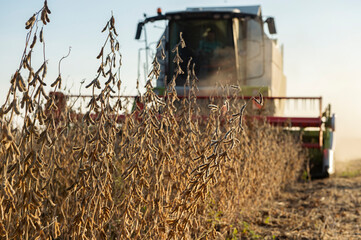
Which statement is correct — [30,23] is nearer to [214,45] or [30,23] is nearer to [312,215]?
[312,215]

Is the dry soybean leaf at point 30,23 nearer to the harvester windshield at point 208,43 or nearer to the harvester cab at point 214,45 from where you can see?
the harvester cab at point 214,45

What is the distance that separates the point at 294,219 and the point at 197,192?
118 inches

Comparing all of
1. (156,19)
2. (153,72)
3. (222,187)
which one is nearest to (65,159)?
(222,187)

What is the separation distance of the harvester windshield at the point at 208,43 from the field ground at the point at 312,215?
2737mm

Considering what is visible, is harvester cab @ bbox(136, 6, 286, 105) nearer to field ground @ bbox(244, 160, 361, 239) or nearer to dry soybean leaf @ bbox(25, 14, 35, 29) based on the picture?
field ground @ bbox(244, 160, 361, 239)

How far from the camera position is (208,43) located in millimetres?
8664

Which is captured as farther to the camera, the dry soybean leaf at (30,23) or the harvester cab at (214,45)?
the harvester cab at (214,45)

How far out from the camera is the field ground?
3.79m

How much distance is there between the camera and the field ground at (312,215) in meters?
3.79

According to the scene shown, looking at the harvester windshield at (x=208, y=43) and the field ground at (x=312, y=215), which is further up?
the harvester windshield at (x=208, y=43)

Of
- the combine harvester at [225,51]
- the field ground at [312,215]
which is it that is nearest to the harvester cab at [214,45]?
the combine harvester at [225,51]

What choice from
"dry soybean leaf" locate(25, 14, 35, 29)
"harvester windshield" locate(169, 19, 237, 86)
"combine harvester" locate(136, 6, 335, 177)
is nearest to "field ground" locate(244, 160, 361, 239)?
"combine harvester" locate(136, 6, 335, 177)

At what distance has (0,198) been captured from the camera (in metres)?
1.52

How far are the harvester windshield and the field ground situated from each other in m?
2.74
